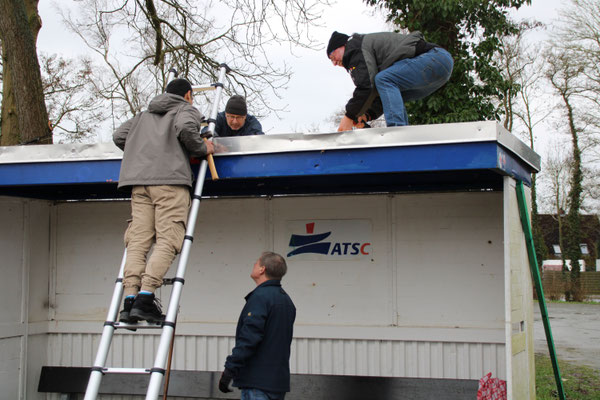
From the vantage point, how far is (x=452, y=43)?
13625mm

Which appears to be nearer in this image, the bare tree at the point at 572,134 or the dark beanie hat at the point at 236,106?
the dark beanie hat at the point at 236,106

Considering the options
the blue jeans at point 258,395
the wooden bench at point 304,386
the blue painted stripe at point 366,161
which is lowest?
the wooden bench at point 304,386

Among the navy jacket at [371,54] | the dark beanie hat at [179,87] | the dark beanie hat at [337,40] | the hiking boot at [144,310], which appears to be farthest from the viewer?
the dark beanie hat at [337,40]

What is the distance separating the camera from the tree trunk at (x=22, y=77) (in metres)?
8.58

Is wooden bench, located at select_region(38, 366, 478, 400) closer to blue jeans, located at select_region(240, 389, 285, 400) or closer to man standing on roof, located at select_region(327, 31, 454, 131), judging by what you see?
blue jeans, located at select_region(240, 389, 285, 400)

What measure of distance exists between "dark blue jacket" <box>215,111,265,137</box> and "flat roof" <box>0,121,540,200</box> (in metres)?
0.46

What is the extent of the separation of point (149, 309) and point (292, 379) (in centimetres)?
256

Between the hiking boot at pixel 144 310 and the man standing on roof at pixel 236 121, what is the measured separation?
2152 millimetres

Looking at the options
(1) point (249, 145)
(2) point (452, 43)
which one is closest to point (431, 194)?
(1) point (249, 145)

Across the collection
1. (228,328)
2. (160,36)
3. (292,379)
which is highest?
(160,36)

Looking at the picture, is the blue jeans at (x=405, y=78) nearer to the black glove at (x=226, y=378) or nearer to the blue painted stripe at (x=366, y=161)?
the blue painted stripe at (x=366, y=161)

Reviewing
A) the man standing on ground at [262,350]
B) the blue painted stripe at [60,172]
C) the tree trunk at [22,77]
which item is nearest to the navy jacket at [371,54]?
the man standing on ground at [262,350]

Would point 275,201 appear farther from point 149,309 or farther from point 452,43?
point 452,43

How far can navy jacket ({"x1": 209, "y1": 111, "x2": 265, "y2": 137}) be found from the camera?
563 cm
